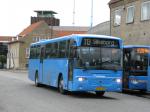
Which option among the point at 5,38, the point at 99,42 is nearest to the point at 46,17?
the point at 5,38

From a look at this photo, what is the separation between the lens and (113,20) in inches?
1921

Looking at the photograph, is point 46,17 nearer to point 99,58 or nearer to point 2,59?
point 2,59

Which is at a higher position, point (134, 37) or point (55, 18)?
point (55, 18)

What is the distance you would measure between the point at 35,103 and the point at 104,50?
5114mm

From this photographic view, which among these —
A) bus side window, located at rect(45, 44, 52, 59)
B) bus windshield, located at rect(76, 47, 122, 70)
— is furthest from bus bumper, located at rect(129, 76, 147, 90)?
bus side window, located at rect(45, 44, 52, 59)

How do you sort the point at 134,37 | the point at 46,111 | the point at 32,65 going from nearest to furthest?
the point at 46,111
the point at 32,65
the point at 134,37

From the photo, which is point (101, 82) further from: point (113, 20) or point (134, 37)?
point (113, 20)

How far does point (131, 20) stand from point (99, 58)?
2239cm

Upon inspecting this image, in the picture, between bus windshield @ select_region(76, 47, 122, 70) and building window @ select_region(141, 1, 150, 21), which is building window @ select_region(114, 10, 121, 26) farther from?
bus windshield @ select_region(76, 47, 122, 70)

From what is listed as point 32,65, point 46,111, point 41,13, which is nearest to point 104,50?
point 46,111

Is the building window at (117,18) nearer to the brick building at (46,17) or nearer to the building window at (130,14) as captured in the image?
the building window at (130,14)

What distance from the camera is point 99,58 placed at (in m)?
22.8

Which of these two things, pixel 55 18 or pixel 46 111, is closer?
pixel 46 111

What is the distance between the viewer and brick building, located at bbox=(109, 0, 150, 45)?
41.9 m
